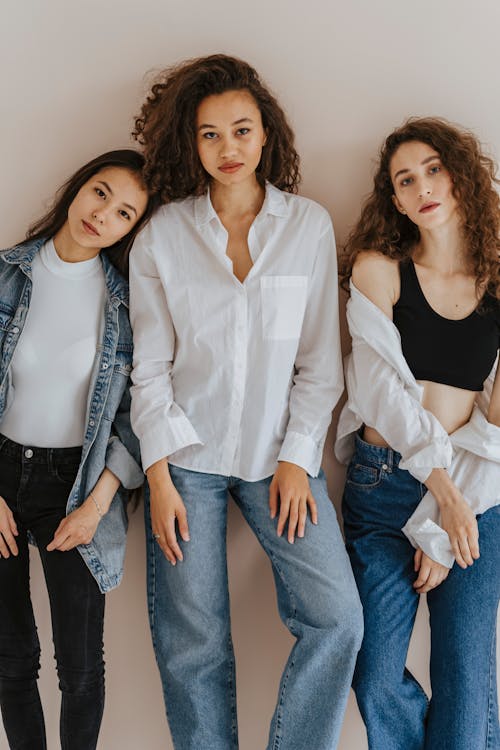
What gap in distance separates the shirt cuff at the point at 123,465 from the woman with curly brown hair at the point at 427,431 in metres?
0.51

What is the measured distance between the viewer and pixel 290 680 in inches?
62.1

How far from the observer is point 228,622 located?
1690mm

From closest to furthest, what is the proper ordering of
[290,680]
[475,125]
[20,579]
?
[290,680] → [20,579] → [475,125]

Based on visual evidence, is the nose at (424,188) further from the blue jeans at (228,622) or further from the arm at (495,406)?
the blue jeans at (228,622)

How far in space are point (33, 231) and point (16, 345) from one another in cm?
32

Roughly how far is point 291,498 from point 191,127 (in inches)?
34.6

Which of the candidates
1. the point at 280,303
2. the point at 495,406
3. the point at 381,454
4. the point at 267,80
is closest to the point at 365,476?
the point at 381,454

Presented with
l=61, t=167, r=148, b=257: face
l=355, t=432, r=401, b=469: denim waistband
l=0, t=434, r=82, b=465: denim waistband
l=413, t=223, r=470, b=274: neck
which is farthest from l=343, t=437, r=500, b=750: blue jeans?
l=61, t=167, r=148, b=257: face

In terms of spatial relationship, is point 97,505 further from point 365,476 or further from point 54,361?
point 365,476

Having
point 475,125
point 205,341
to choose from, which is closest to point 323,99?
point 475,125

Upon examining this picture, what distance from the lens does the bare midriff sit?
1685 millimetres

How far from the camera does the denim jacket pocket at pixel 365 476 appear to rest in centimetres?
169

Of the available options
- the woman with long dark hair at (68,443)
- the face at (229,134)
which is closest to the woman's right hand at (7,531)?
the woman with long dark hair at (68,443)

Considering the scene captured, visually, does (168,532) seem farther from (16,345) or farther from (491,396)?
(491,396)
